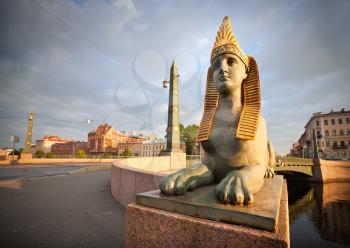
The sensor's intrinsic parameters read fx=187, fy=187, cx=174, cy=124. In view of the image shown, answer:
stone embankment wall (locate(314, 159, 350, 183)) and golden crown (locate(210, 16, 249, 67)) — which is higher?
golden crown (locate(210, 16, 249, 67))

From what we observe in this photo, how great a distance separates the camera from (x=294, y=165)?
76.3 ft

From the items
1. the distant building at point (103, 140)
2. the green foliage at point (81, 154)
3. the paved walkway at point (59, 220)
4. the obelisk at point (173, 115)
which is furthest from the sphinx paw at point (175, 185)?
the distant building at point (103, 140)

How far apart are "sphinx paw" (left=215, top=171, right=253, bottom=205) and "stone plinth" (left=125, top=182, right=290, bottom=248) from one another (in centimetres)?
17

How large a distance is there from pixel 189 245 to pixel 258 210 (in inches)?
23.0

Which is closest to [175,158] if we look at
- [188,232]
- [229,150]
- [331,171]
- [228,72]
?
[229,150]

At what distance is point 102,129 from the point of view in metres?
65.7

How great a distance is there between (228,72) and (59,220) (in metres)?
4.27

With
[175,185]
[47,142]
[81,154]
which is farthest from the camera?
[47,142]

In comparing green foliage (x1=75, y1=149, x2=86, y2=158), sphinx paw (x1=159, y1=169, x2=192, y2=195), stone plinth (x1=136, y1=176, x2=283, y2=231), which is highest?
sphinx paw (x1=159, y1=169, x2=192, y2=195)

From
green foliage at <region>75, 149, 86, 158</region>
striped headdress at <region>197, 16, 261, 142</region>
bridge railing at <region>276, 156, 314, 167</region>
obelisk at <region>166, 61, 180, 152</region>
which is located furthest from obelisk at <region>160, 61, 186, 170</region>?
green foliage at <region>75, 149, 86, 158</region>

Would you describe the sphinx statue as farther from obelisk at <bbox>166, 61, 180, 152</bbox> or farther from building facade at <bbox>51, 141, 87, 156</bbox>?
building facade at <bbox>51, 141, 87, 156</bbox>

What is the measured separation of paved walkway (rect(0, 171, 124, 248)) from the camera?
296 cm

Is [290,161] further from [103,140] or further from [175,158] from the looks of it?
[103,140]

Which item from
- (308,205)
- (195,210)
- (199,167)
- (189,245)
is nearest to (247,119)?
(199,167)
